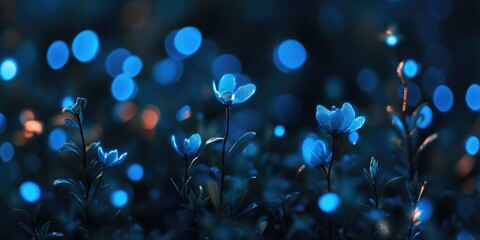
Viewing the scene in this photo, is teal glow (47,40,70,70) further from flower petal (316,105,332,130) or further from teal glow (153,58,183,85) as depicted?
flower petal (316,105,332,130)

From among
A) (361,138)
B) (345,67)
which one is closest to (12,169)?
(361,138)

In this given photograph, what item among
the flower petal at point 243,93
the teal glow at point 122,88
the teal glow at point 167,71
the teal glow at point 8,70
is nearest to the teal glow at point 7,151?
the teal glow at point 8,70

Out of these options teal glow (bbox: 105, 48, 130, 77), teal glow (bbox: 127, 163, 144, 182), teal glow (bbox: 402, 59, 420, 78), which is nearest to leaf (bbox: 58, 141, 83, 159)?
teal glow (bbox: 127, 163, 144, 182)

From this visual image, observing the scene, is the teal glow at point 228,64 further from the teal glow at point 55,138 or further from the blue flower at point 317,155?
the blue flower at point 317,155

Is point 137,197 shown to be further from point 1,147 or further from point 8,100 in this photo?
point 8,100

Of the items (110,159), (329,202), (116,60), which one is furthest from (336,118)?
(116,60)

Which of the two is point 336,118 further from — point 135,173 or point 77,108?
point 135,173
